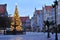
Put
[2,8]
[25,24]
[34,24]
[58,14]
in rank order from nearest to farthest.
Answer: [58,14] < [2,8] < [34,24] < [25,24]

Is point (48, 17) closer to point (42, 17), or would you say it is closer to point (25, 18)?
point (42, 17)

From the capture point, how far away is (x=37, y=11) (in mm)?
158250

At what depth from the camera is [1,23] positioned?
86375 millimetres

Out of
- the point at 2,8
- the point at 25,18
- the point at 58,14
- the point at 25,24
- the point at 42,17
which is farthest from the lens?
the point at 25,18

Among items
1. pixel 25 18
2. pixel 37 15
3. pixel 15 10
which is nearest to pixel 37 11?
pixel 37 15

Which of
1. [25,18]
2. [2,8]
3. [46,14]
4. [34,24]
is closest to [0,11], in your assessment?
[2,8]

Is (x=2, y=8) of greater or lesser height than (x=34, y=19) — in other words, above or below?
above

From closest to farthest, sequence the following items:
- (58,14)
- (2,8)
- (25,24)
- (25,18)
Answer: (58,14)
(2,8)
(25,24)
(25,18)

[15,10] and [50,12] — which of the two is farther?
[50,12]

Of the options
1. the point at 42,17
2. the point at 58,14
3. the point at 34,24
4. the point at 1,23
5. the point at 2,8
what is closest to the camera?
the point at 1,23

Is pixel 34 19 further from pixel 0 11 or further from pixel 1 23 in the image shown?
pixel 1 23

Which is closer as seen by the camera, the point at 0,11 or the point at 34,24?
the point at 0,11

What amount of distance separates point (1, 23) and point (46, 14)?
50.4 m

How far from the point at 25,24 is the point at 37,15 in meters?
17.3
